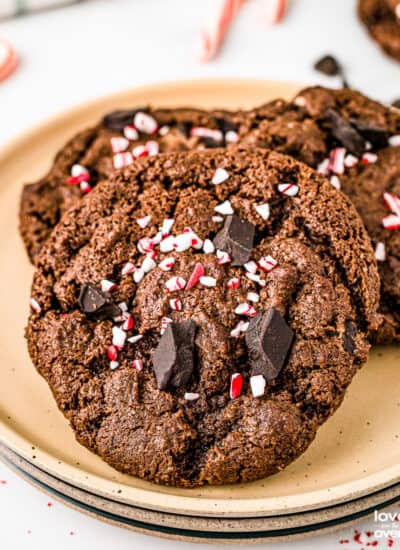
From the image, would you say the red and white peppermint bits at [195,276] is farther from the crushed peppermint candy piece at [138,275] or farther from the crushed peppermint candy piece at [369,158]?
the crushed peppermint candy piece at [369,158]

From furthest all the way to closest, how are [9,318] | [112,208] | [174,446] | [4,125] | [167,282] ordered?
1. [4,125]
2. [9,318]
3. [112,208]
4. [167,282]
5. [174,446]

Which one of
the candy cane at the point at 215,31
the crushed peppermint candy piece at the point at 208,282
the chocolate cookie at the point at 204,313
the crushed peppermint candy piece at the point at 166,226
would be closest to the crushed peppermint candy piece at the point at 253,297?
the chocolate cookie at the point at 204,313

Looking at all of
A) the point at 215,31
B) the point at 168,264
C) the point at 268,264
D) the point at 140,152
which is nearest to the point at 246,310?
the point at 268,264

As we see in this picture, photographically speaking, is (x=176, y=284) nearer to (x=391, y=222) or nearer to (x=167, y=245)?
(x=167, y=245)

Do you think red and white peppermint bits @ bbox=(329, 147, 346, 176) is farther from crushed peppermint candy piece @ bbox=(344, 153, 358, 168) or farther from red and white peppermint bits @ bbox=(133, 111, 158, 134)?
red and white peppermint bits @ bbox=(133, 111, 158, 134)

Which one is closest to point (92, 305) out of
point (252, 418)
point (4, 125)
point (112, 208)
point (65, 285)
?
point (65, 285)

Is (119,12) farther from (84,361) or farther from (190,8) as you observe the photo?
(84,361)
